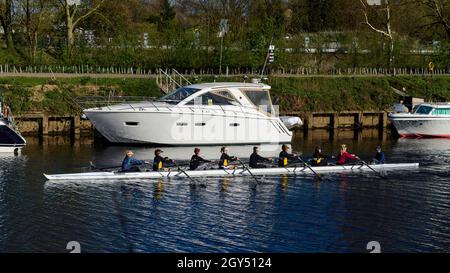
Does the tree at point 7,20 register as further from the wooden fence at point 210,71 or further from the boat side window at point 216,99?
the boat side window at point 216,99

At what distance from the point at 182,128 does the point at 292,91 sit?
19.2 meters

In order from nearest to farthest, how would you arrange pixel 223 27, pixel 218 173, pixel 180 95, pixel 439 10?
pixel 218 173, pixel 180 95, pixel 439 10, pixel 223 27

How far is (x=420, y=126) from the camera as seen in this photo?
201 ft

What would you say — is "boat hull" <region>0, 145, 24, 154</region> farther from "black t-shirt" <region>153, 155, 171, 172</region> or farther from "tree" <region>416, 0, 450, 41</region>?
"tree" <region>416, 0, 450, 41</region>

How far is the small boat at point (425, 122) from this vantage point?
200ft

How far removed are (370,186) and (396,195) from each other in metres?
2.35

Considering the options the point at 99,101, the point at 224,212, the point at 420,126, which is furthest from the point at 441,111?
the point at 224,212

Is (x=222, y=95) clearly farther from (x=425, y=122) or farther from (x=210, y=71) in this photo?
(x=210, y=71)

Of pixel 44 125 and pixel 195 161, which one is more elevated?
pixel 44 125

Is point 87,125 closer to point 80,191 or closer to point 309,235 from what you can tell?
point 80,191

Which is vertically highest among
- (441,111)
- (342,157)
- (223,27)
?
(223,27)
